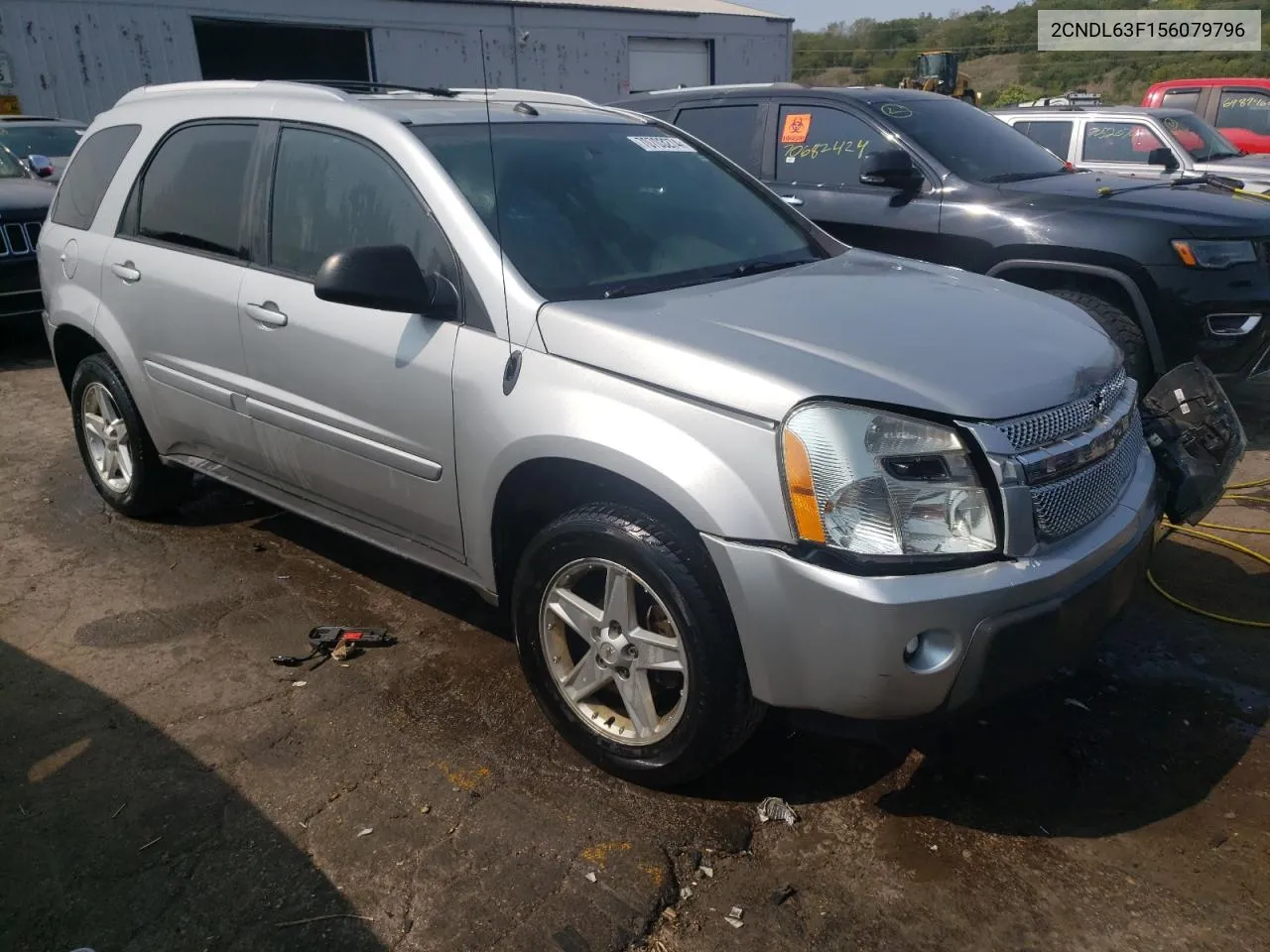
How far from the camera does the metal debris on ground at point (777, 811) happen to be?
269cm

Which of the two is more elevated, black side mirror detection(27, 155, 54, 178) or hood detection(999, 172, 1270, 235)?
black side mirror detection(27, 155, 54, 178)

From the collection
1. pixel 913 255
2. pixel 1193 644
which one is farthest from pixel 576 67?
pixel 1193 644

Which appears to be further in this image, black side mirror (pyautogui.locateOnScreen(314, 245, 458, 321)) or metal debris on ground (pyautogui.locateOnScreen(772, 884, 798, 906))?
black side mirror (pyautogui.locateOnScreen(314, 245, 458, 321))

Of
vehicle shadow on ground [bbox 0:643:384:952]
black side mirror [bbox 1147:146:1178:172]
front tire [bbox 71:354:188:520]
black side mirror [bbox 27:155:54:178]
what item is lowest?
vehicle shadow on ground [bbox 0:643:384:952]

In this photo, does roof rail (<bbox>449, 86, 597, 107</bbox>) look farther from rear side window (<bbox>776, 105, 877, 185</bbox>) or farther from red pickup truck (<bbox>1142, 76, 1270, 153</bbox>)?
red pickup truck (<bbox>1142, 76, 1270, 153</bbox>)

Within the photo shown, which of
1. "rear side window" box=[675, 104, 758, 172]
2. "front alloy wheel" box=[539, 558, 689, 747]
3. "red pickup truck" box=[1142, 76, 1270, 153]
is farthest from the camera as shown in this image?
"red pickup truck" box=[1142, 76, 1270, 153]

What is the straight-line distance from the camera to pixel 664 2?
68.8ft

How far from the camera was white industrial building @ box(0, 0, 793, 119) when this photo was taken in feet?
46.1

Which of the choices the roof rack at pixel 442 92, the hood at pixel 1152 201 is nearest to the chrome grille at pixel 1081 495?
the roof rack at pixel 442 92

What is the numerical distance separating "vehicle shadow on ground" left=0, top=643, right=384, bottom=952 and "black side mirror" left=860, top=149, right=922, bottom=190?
4440 millimetres

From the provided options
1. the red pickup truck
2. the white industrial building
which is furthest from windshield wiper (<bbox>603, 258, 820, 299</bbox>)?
the white industrial building

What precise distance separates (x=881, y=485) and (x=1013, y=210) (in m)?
3.75

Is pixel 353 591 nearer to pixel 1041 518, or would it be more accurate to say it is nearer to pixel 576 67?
pixel 1041 518

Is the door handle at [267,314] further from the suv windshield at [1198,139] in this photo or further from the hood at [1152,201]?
the suv windshield at [1198,139]
